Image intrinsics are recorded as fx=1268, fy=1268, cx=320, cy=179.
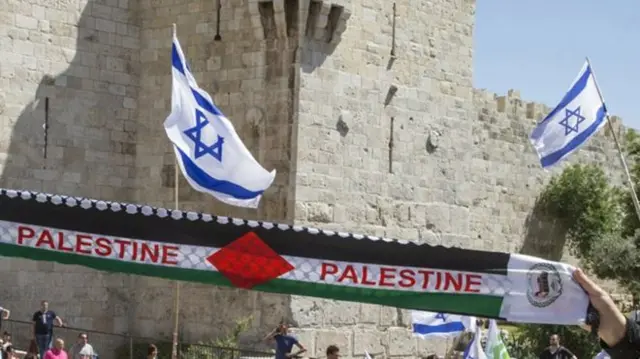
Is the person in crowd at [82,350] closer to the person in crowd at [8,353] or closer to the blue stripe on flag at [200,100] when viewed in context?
the person in crowd at [8,353]

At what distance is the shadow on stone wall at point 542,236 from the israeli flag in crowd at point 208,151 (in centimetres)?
Result: 1488

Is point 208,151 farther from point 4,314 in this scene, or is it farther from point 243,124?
point 243,124

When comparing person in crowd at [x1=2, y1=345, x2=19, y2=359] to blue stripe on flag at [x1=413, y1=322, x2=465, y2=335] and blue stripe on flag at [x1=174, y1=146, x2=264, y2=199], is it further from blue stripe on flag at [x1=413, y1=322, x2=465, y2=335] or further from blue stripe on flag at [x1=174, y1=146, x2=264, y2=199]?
blue stripe on flag at [x1=174, y1=146, x2=264, y2=199]

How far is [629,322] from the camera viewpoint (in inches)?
210

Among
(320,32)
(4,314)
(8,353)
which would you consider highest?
(320,32)

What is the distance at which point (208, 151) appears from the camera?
38.0 ft

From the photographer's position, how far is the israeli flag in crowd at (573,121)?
1430 cm

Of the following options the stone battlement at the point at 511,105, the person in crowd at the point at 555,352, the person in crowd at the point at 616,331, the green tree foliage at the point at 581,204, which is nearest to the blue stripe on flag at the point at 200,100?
the person in crowd at the point at 555,352

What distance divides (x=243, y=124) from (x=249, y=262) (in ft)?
40.1

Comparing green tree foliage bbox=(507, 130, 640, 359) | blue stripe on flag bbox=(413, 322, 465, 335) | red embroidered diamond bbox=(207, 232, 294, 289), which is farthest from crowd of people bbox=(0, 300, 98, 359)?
green tree foliage bbox=(507, 130, 640, 359)

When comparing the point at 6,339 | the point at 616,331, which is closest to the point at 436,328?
the point at 6,339

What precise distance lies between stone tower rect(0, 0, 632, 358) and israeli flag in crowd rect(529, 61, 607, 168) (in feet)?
13.4

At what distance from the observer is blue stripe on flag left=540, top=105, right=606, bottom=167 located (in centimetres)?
1430

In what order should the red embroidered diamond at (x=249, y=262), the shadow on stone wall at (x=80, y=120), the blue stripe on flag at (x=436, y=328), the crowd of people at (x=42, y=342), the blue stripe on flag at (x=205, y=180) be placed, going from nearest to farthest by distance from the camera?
the red embroidered diamond at (x=249, y=262), the blue stripe on flag at (x=205, y=180), the blue stripe on flag at (x=436, y=328), the crowd of people at (x=42, y=342), the shadow on stone wall at (x=80, y=120)
